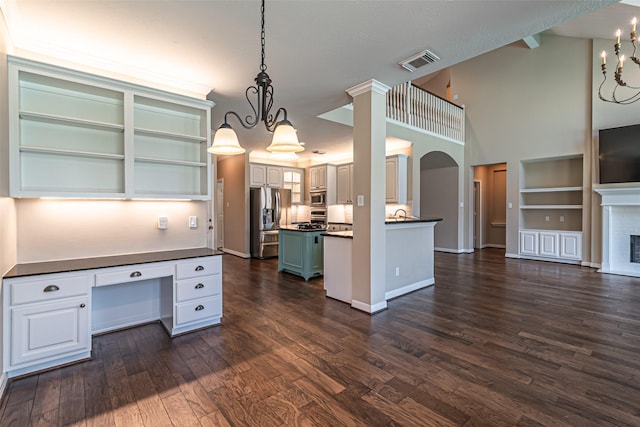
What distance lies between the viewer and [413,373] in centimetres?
225

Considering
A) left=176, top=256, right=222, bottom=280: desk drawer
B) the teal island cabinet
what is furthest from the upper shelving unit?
left=176, top=256, right=222, bottom=280: desk drawer

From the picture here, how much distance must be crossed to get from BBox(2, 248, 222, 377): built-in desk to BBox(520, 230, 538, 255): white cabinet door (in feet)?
23.3

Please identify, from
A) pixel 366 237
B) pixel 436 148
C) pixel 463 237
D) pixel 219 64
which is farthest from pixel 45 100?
pixel 463 237

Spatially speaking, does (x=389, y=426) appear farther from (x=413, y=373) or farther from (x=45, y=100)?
(x=45, y=100)

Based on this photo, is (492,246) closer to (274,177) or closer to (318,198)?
(318,198)

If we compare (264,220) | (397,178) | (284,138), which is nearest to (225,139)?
(284,138)

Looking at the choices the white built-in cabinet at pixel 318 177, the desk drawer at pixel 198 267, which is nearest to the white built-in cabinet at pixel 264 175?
the white built-in cabinet at pixel 318 177

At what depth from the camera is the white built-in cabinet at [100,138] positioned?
247 centimetres

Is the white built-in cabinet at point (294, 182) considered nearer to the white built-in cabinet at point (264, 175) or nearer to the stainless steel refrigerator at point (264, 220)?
the white built-in cabinet at point (264, 175)

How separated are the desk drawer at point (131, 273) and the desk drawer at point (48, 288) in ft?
0.38

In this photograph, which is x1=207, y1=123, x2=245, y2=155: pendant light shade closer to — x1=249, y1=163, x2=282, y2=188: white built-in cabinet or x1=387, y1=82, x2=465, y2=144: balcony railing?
x1=387, y1=82, x2=465, y2=144: balcony railing

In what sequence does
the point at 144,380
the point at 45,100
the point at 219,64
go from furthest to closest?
the point at 219,64 → the point at 45,100 → the point at 144,380

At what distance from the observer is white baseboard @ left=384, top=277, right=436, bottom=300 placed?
13.3ft

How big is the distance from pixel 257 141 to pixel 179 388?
4.87 metres
